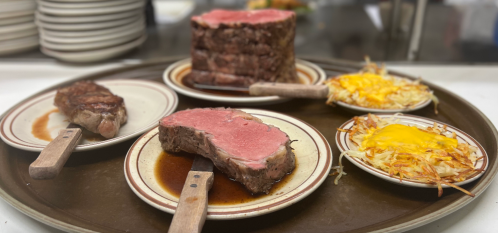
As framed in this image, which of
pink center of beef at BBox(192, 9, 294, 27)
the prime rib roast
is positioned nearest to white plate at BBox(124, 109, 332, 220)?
the prime rib roast

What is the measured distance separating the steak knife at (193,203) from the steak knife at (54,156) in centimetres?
52

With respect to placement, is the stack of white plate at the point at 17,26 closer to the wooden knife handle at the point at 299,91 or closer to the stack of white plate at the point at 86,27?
the stack of white plate at the point at 86,27

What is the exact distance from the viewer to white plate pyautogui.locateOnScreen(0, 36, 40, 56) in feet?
10.4

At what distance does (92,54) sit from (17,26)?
0.70 metres

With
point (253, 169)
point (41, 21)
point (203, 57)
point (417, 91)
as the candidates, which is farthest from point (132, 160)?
point (41, 21)

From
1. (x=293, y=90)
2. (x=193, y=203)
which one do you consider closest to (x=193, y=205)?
(x=193, y=203)

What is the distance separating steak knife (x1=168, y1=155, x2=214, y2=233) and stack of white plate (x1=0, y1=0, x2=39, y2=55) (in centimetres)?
257

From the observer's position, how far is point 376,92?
6.81 ft

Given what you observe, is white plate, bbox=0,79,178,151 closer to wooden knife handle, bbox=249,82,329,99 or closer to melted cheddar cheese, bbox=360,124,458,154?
wooden knife handle, bbox=249,82,329,99

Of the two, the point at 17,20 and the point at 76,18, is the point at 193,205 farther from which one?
the point at 17,20

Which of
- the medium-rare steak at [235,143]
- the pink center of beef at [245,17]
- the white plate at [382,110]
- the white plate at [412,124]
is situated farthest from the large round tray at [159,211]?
the pink center of beef at [245,17]

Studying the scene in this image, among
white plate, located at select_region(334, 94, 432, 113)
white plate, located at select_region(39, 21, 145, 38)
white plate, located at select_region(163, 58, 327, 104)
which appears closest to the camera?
white plate, located at select_region(334, 94, 432, 113)

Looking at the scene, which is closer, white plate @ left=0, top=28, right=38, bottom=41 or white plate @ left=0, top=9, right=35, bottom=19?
white plate @ left=0, top=9, right=35, bottom=19

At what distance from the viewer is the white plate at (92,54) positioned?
3.11 meters
